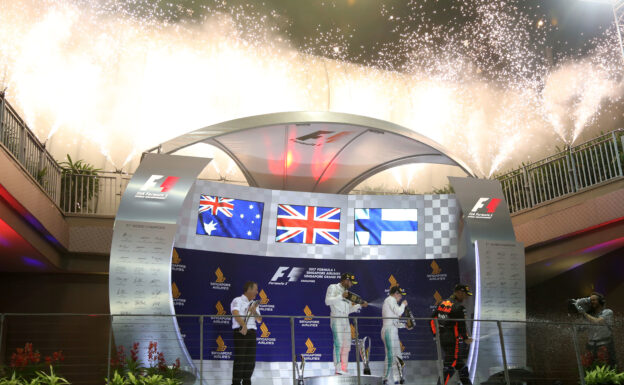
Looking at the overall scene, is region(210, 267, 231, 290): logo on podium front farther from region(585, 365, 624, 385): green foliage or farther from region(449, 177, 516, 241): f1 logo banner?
region(585, 365, 624, 385): green foliage

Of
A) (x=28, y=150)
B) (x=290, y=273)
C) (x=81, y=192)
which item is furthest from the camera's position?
(x=81, y=192)

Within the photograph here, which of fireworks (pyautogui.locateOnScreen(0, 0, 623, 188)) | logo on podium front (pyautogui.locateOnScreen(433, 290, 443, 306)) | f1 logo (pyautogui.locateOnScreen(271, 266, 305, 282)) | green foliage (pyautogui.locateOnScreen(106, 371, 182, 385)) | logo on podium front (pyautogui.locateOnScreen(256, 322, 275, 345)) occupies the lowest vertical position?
green foliage (pyautogui.locateOnScreen(106, 371, 182, 385))

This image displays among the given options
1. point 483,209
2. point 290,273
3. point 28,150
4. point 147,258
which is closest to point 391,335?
point 290,273

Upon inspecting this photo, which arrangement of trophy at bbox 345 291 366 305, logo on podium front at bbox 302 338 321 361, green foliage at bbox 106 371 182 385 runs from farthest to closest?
1. logo on podium front at bbox 302 338 321 361
2. trophy at bbox 345 291 366 305
3. green foliage at bbox 106 371 182 385

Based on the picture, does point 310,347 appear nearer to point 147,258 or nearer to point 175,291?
point 175,291

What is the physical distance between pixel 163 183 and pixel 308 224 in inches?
128

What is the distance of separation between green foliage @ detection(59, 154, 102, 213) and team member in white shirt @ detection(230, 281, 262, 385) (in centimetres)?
622

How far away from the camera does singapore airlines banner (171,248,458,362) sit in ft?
37.8

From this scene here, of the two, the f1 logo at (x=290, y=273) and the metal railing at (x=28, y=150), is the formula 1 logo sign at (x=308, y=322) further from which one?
the metal railing at (x=28, y=150)

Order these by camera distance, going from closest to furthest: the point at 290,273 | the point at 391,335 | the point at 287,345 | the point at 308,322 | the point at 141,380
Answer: the point at 141,380 → the point at 391,335 → the point at 287,345 → the point at 308,322 → the point at 290,273

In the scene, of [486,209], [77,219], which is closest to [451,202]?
[486,209]

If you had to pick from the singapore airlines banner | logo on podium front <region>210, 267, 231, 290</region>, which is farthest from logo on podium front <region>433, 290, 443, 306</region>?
logo on podium front <region>210, 267, 231, 290</region>

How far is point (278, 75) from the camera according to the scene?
78.6 feet

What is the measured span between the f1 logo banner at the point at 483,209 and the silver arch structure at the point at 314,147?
108 centimetres
